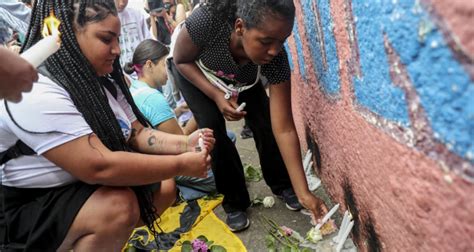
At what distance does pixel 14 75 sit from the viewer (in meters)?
1.14

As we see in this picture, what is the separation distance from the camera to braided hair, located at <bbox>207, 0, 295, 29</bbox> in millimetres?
1762

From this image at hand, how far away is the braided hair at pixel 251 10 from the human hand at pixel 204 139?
56 centimetres

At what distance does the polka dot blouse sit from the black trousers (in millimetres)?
237

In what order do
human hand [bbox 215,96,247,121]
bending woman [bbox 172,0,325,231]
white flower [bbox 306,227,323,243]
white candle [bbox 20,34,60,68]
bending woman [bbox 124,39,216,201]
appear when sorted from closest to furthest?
white candle [bbox 20,34,60,68]
bending woman [bbox 172,0,325,231]
white flower [bbox 306,227,323,243]
human hand [bbox 215,96,247,121]
bending woman [bbox 124,39,216,201]

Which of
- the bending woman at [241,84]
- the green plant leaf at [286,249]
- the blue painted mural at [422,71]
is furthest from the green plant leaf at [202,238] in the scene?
the blue painted mural at [422,71]

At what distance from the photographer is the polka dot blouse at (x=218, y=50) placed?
2109 mm

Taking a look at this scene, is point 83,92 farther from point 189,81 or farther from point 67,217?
point 189,81

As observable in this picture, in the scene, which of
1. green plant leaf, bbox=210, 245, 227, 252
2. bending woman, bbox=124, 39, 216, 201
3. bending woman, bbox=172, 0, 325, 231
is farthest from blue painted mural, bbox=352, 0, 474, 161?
bending woman, bbox=124, 39, 216, 201

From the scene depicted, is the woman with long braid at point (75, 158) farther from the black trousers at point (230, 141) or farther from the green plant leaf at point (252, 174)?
the green plant leaf at point (252, 174)

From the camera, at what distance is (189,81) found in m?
2.44

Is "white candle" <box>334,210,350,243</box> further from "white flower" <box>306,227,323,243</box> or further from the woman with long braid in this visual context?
the woman with long braid

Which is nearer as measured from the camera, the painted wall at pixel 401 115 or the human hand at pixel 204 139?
the painted wall at pixel 401 115

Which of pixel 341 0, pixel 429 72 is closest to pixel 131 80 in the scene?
pixel 341 0

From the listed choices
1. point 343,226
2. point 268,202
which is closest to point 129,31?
point 268,202
